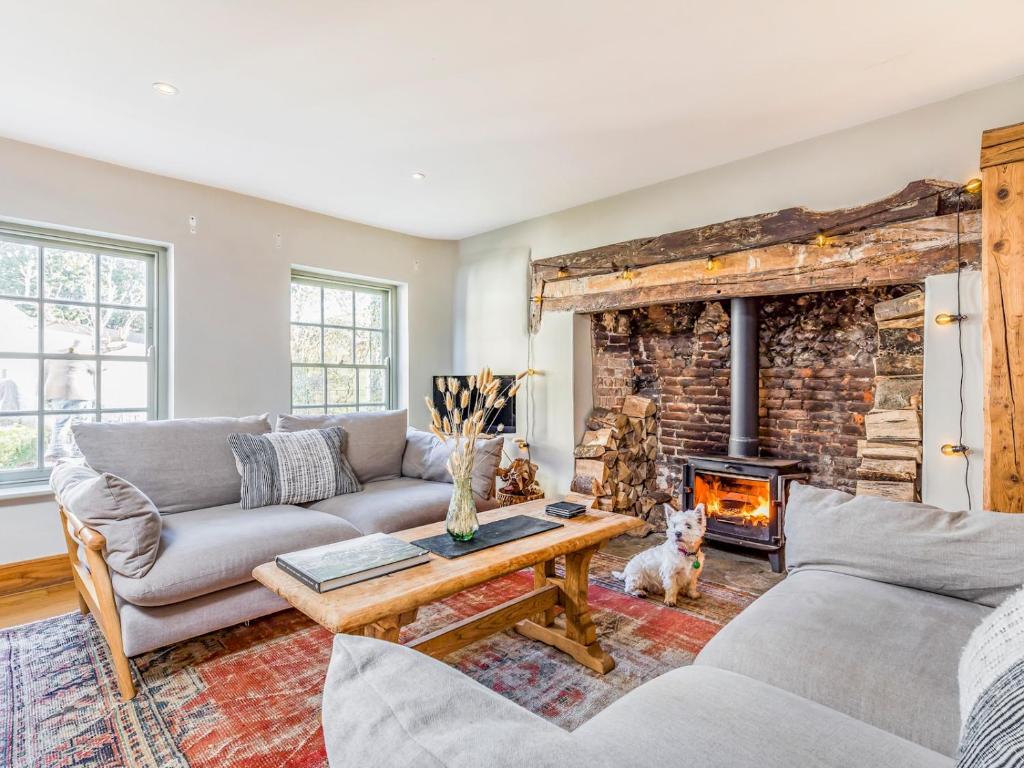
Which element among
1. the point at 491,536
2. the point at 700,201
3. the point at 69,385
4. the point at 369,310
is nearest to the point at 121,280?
the point at 69,385

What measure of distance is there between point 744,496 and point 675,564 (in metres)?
1.00

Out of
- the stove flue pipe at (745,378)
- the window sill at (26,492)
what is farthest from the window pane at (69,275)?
the stove flue pipe at (745,378)

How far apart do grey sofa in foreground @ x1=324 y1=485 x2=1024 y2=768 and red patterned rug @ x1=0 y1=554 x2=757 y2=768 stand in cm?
73

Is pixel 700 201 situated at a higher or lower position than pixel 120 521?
higher

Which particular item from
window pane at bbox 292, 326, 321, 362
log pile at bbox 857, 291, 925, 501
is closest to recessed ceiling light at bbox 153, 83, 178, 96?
window pane at bbox 292, 326, 321, 362

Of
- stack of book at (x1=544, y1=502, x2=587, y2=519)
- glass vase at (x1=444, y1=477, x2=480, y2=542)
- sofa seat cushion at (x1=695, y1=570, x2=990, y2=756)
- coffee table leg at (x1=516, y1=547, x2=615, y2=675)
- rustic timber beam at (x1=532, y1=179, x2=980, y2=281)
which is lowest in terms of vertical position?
coffee table leg at (x1=516, y1=547, x2=615, y2=675)

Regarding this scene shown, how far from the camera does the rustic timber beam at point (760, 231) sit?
2561mm

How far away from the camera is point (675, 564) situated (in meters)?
2.64

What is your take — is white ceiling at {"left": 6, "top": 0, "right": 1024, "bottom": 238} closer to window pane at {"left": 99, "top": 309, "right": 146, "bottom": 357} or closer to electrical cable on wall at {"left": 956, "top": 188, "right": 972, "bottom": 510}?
electrical cable on wall at {"left": 956, "top": 188, "right": 972, "bottom": 510}

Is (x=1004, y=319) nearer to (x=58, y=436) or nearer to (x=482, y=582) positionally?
(x=482, y=582)

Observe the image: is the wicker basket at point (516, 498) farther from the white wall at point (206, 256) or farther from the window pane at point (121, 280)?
the window pane at point (121, 280)

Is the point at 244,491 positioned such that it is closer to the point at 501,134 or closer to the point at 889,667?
Result: the point at 501,134

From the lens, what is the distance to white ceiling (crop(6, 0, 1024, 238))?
196 centimetres

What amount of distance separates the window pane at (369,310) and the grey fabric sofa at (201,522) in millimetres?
1559
